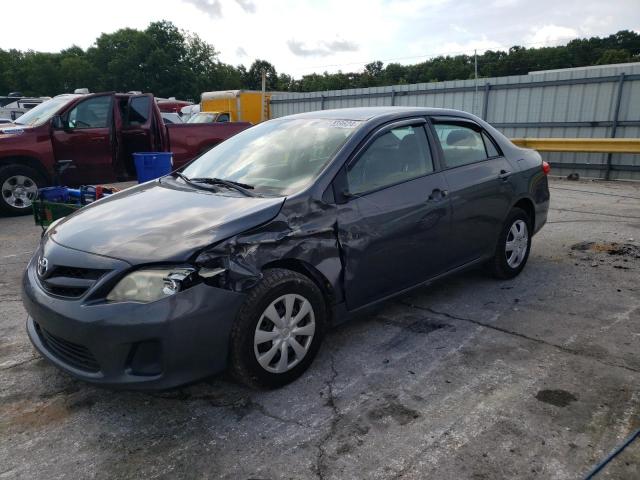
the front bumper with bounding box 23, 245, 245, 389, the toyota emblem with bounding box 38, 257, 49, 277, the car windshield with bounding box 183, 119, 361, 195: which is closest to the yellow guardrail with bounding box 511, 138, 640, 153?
the car windshield with bounding box 183, 119, 361, 195

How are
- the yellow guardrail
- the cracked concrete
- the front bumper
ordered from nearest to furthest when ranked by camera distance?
the cracked concrete, the front bumper, the yellow guardrail

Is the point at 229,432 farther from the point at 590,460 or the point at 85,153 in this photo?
the point at 85,153

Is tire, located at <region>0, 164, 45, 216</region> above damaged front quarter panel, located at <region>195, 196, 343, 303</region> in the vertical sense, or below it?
below

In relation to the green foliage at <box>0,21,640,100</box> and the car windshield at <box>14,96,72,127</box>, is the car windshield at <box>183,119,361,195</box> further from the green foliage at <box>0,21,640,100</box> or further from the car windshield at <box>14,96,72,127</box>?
the green foliage at <box>0,21,640,100</box>

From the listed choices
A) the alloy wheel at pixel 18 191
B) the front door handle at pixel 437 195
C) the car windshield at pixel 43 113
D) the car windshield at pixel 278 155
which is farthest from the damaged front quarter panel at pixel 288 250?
the car windshield at pixel 43 113

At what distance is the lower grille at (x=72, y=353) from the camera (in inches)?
100

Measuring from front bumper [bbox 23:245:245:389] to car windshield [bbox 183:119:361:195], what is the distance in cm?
96

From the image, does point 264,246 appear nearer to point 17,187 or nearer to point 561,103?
point 17,187

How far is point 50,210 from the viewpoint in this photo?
5.20m

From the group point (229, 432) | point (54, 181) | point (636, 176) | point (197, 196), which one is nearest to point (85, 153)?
point (54, 181)

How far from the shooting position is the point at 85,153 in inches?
320

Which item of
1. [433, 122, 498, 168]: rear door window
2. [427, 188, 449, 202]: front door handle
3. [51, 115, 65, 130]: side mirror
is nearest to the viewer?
[427, 188, 449, 202]: front door handle

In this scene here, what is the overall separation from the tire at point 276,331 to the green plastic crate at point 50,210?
10.8 feet

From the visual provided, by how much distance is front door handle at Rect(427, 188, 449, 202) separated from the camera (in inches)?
145
